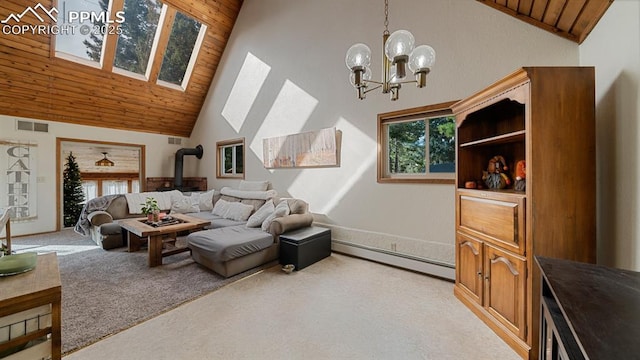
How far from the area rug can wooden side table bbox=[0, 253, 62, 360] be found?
603 mm

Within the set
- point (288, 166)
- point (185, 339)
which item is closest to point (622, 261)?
point (185, 339)

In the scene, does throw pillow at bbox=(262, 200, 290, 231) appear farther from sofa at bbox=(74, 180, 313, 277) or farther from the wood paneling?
the wood paneling

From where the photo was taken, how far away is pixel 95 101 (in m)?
5.20

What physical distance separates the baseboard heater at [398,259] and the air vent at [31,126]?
618cm

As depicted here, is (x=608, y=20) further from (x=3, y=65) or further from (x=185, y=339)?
(x=3, y=65)

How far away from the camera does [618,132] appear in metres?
1.64

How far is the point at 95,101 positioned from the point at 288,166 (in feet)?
14.3

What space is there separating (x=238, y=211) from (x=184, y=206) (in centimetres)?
169

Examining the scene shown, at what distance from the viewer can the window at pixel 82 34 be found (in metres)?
4.05

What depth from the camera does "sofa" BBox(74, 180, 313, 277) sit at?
10.1 feet

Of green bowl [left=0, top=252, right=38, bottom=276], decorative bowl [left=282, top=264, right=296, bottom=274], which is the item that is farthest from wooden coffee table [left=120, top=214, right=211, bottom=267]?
green bowl [left=0, top=252, right=38, bottom=276]

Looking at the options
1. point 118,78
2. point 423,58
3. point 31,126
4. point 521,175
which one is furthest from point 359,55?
point 31,126

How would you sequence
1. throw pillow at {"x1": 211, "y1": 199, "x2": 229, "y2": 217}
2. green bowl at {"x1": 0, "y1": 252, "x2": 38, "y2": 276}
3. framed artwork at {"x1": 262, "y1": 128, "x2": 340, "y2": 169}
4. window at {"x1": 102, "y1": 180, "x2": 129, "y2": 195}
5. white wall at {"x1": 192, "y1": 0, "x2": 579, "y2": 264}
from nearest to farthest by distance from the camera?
1. green bowl at {"x1": 0, "y1": 252, "x2": 38, "y2": 276}
2. white wall at {"x1": 192, "y1": 0, "x2": 579, "y2": 264}
3. framed artwork at {"x1": 262, "y1": 128, "x2": 340, "y2": 169}
4. throw pillow at {"x1": 211, "y1": 199, "x2": 229, "y2": 217}
5. window at {"x1": 102, "y1": 180, "x2": 129, "y2": 195}

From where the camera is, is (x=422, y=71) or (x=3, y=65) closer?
→ (x=422, y=71)
